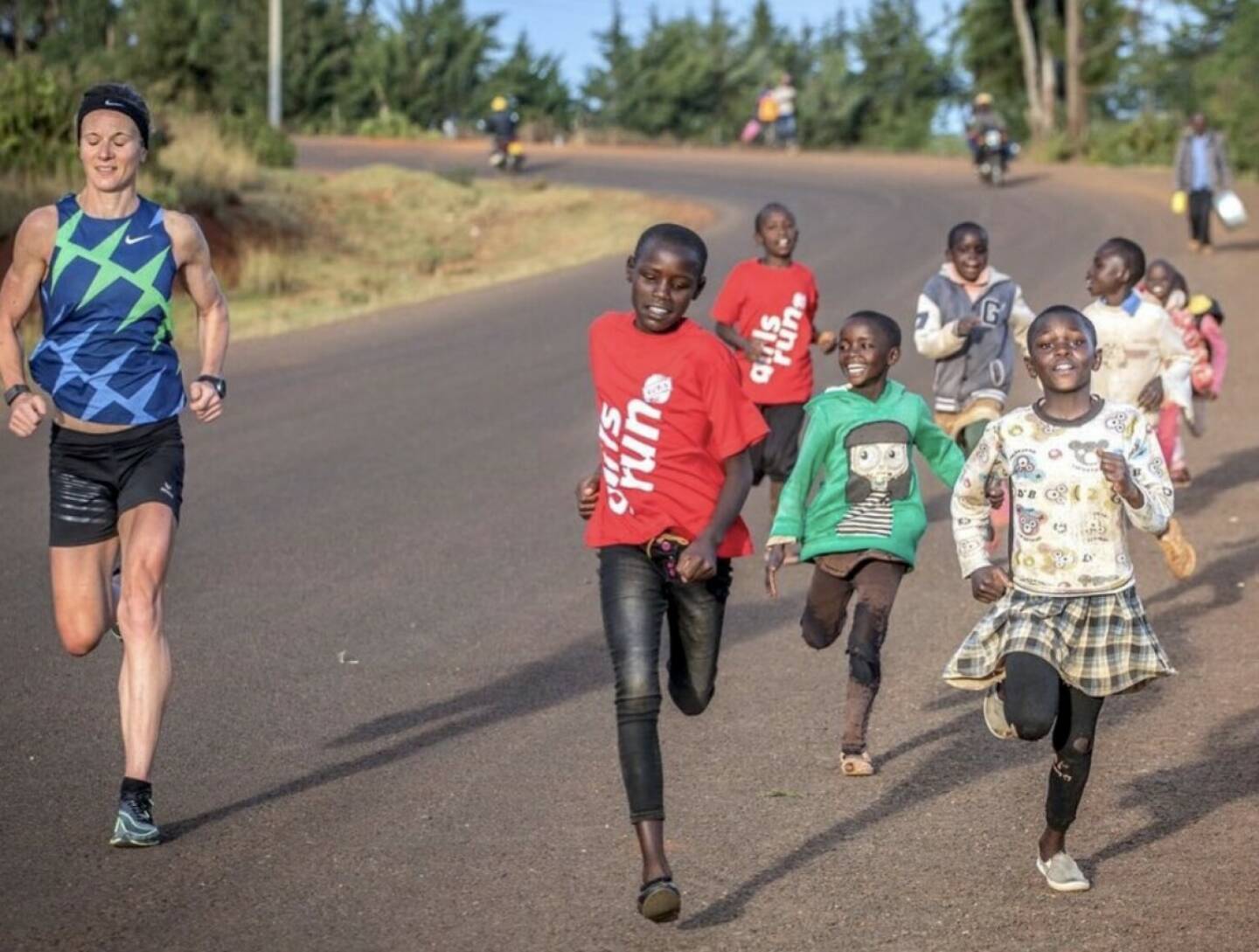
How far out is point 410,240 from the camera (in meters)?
34.2

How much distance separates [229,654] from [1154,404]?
4067 millimetres

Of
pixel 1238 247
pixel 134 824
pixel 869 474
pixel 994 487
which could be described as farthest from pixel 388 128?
pixel 994 487

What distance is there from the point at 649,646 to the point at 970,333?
4.80 m

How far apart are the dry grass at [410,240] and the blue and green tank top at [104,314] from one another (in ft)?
51.3

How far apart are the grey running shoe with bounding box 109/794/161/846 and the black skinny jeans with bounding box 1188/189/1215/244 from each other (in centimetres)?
2268

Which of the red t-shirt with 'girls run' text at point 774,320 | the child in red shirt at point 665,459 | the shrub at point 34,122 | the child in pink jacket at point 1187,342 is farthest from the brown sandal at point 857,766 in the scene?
the shrub at point 34,122

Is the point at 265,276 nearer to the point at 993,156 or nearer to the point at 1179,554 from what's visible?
the point at 993,156

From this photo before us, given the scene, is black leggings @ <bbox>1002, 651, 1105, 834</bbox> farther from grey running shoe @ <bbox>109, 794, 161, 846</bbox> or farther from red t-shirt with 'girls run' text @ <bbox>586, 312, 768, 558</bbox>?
grey running shoe @ <bbox>109, 794, 161, 846</bbox>

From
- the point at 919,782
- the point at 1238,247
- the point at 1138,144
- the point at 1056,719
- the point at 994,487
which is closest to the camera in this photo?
the point at 1056,719

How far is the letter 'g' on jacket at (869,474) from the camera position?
7148 mm

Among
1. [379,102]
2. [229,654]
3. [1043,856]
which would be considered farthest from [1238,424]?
[379,102]

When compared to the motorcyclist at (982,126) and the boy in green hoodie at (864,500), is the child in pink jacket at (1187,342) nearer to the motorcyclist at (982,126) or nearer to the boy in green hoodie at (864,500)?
the boy in green hoodie at (864,500)

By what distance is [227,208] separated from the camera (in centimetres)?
3078

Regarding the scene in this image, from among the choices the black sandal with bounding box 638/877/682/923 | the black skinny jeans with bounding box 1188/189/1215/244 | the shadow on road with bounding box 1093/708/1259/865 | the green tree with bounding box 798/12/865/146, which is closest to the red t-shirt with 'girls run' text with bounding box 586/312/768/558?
the black sandal with bounding box 638/877/682/923
